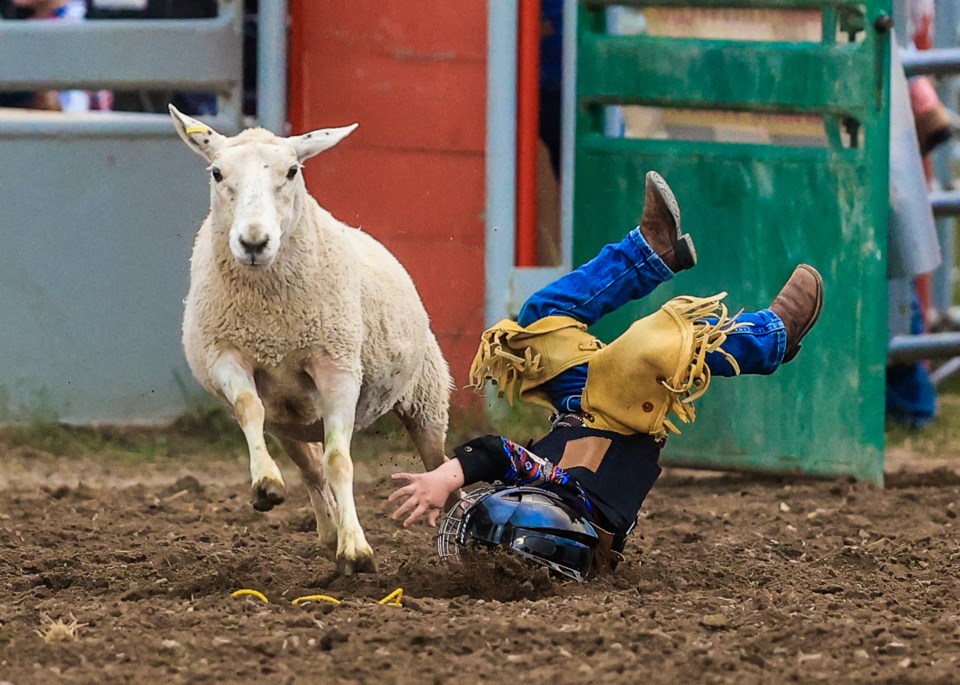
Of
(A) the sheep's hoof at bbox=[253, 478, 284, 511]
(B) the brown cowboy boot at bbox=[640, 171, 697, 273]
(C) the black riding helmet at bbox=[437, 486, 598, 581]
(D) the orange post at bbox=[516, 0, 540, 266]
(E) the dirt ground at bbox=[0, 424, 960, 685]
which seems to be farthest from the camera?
(D) the orange post at bbox=[516, 0, 540, 266]

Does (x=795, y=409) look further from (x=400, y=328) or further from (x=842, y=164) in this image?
(x=400, y=328)

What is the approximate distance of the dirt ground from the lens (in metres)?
3.51

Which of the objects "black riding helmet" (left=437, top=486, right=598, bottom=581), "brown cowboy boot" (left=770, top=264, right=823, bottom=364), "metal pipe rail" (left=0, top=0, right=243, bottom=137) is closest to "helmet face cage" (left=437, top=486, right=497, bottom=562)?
"black riding helmet" (left=437, top=486, right=598, bottom=581)

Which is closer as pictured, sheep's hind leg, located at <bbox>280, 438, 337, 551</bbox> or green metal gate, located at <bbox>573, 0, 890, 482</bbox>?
sheep's hind leg, located at <bbox>280, 438, 337, 551</bbox>

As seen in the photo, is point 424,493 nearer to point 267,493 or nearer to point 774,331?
point 267,493

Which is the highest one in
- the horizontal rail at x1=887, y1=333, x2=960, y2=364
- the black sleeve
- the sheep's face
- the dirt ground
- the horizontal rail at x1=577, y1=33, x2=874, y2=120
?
Result: the horizontal rail at x1=577, y1=33, x2=874, y2=120

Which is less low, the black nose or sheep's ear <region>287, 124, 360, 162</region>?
sheep's ear <region>287, 124, 360, 162</region>

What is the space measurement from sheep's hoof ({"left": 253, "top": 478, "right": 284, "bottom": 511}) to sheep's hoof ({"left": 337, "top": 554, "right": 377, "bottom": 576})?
0.26 meters

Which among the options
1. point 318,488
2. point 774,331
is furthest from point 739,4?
point 318,488

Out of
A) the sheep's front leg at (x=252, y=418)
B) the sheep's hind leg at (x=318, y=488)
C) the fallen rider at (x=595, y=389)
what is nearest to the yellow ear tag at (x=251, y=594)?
the sheep's front leg at (x=252, y=418)

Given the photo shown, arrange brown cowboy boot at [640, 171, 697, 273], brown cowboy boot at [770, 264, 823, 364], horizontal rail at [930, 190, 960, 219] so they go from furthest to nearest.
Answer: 1. horizontal rail at [930, 190, 960, 219]
2. brown cowboy boot at [640, 171, 697, 273]
3. brown cowboy boot at [770, 264, 823, 364]

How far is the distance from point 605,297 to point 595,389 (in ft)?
1.22

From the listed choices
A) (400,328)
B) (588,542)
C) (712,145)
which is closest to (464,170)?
(712,145)

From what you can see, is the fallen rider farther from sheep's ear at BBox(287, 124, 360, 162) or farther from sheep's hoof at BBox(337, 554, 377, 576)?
sheep's ear at BBox(287, 124, 360, 162)
